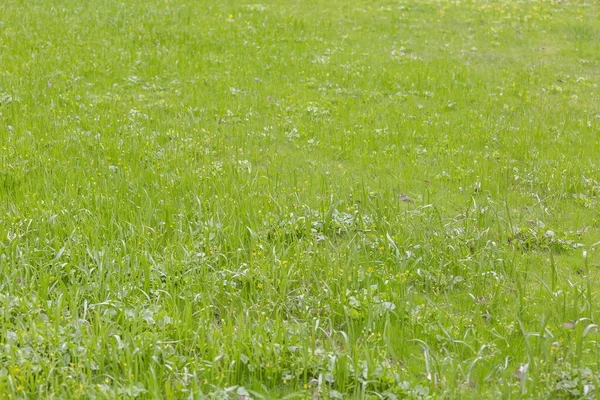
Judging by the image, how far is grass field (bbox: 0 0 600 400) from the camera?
453 cm

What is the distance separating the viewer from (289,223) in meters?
6.55

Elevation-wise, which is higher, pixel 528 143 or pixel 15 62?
pixel 15 62

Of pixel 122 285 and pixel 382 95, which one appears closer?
pixel 122 285

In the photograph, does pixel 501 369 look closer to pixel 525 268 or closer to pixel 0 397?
pixel 525 268

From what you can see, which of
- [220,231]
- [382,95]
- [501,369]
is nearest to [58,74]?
[382,95]

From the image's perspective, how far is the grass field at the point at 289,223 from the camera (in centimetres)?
453

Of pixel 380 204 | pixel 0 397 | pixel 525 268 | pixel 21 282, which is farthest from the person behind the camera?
pixel 380 204

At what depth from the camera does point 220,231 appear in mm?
6234

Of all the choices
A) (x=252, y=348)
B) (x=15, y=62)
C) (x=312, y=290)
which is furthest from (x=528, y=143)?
(x=15, y=62)

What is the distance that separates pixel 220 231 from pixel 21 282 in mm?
1757

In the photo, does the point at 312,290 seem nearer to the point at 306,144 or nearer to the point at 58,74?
the point at 306,144

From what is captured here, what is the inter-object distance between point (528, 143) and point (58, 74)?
296 inches

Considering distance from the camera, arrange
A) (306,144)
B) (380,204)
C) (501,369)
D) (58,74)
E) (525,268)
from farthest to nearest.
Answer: (58,74) → (306,144) → (380,204) → (525,268) → (501,369)

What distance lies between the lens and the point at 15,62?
11516 millimetres
